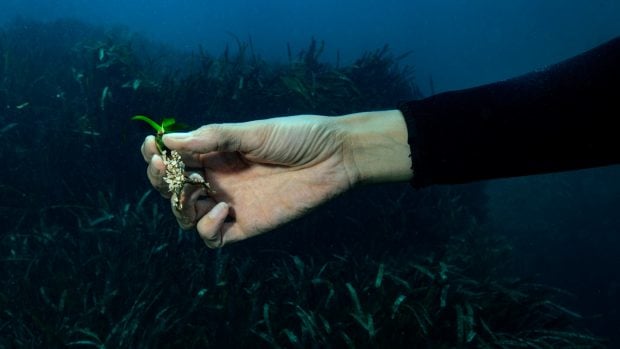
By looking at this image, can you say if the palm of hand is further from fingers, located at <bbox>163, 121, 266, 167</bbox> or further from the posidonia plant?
the posidonia plant

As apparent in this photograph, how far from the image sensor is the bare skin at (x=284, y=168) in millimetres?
2176

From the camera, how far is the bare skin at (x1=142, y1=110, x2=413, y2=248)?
2.18 m

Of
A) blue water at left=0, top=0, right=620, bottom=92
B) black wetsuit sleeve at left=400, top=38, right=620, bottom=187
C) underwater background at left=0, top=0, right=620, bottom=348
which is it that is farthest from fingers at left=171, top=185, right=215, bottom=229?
blue water at left=0, top=0, right=620, bottom=92

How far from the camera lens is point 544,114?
173cm

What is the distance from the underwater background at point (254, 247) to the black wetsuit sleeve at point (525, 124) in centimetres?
165

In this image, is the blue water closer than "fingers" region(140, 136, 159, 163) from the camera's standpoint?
No

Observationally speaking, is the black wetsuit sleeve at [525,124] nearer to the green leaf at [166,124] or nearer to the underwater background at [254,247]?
the green leaf at [166,124]

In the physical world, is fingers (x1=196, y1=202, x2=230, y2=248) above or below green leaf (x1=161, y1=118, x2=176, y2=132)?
below

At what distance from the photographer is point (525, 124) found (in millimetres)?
1769

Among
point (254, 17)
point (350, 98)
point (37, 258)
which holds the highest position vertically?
point (254, 17)

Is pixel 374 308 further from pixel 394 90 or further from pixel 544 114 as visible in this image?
pixel 394 90

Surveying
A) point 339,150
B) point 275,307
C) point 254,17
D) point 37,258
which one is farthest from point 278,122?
point 254,17

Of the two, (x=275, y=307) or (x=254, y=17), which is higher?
(x=254, y=17)

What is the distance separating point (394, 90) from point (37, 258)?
732 centimetres
